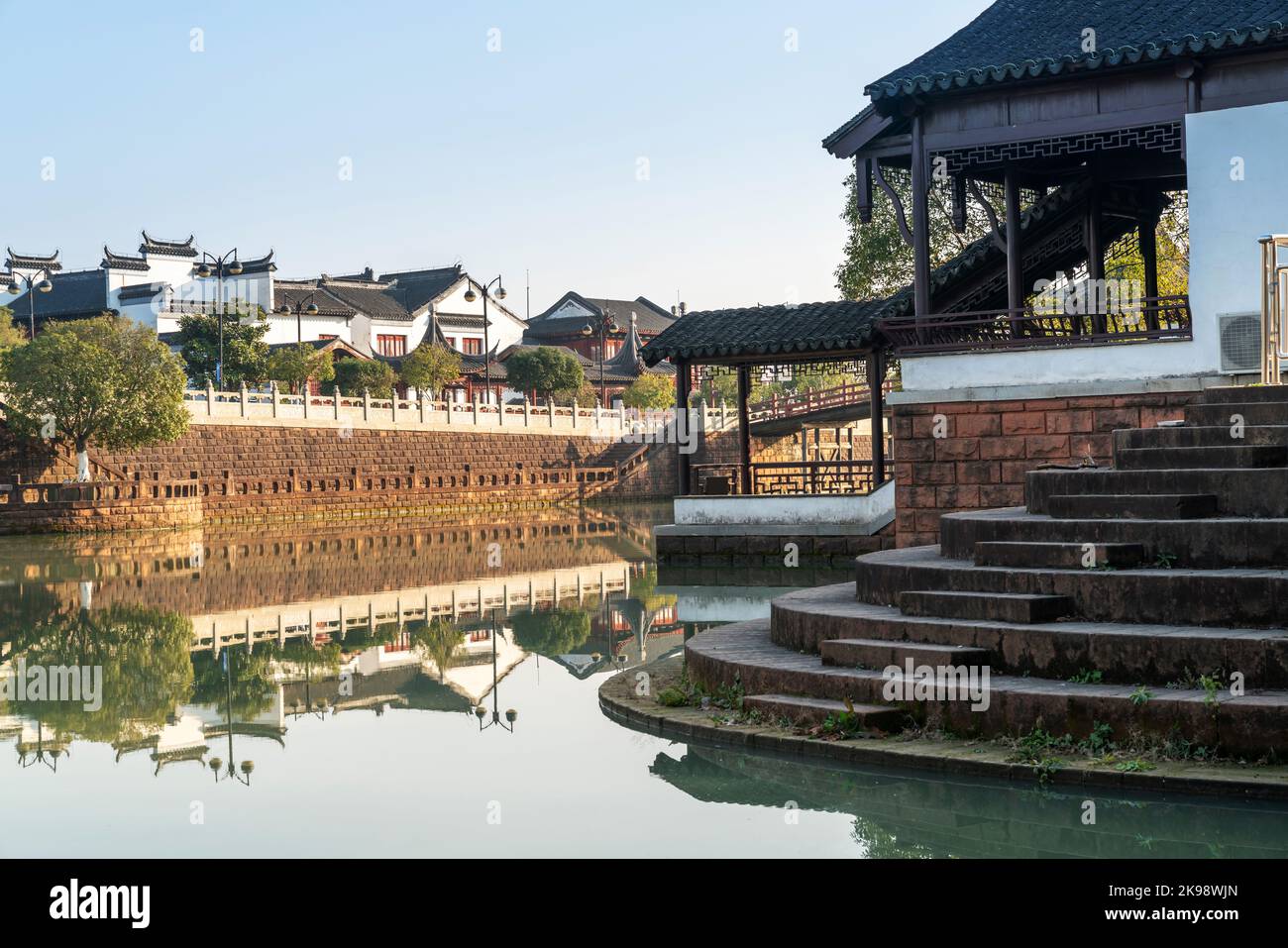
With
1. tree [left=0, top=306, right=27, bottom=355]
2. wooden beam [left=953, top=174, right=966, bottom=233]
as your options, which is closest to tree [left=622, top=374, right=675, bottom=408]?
tree [left=0, top=306, right=27, bottom=355]

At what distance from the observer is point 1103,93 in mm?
14984

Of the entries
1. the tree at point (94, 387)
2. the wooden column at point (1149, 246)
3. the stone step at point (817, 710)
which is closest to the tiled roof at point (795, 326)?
the wooden column at point (1149, 246)

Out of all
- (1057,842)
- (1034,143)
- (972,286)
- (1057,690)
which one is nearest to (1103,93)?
(1034,143)

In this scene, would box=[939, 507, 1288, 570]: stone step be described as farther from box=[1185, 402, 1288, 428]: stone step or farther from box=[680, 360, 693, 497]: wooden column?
box=[680, 360, 693, 497]: wooden column

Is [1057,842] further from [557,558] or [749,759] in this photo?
[557,558]

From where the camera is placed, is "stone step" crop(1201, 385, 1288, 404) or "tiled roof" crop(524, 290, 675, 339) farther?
"tiled roof" crop(524, 290, 675, 339)

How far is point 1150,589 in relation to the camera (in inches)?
291

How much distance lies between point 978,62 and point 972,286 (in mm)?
4268

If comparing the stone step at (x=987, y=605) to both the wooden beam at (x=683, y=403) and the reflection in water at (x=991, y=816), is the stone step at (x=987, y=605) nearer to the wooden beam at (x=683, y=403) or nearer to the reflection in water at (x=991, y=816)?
the reflection in water at (x=991, y=816)

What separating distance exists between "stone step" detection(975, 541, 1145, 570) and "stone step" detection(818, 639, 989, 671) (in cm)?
74

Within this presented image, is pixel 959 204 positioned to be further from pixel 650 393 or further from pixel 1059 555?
pixel 650 393

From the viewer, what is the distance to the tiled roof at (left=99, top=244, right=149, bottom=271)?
55562 mm

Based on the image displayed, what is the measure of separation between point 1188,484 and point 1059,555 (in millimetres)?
887

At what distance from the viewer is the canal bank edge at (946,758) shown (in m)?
6.28
